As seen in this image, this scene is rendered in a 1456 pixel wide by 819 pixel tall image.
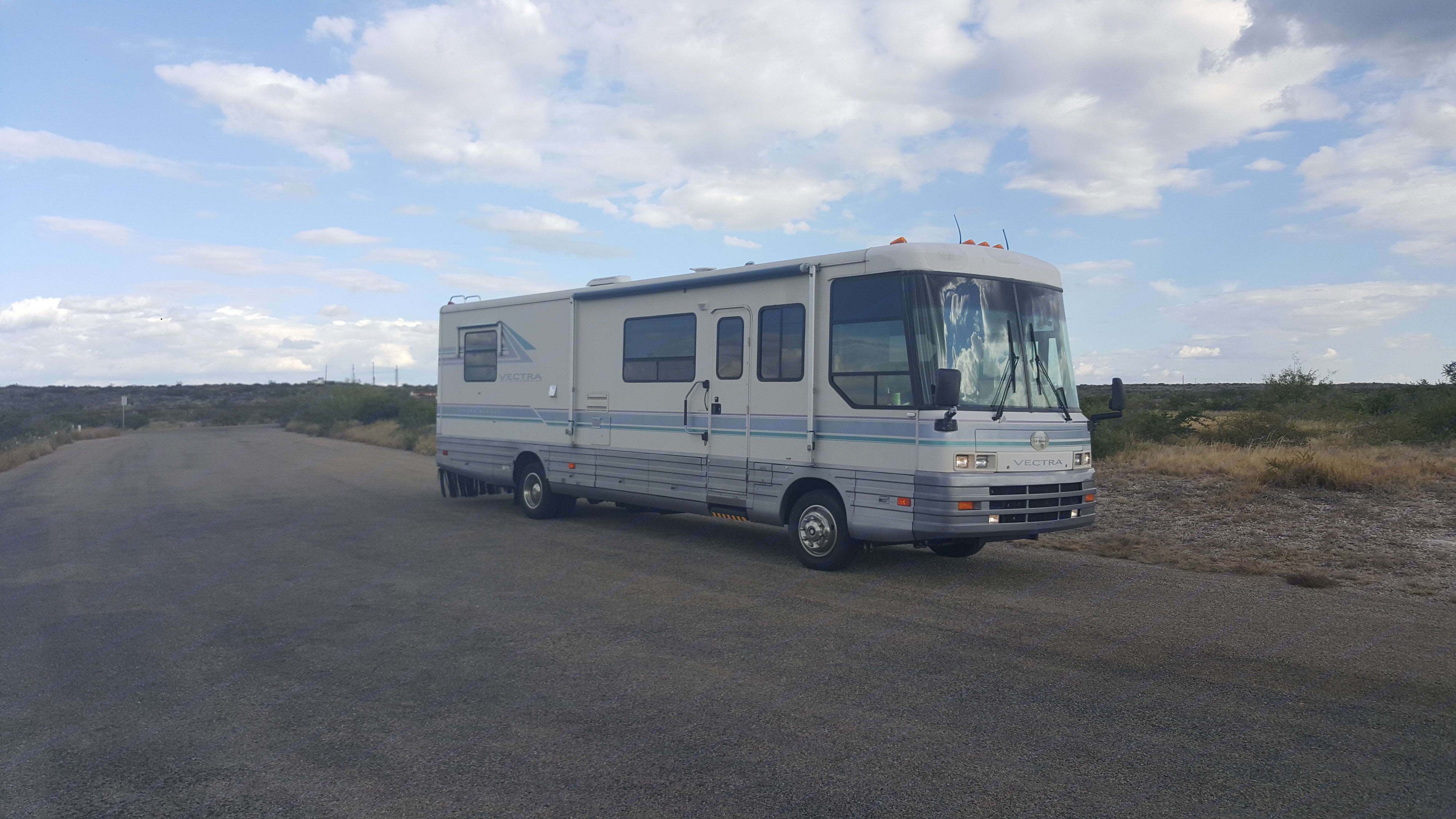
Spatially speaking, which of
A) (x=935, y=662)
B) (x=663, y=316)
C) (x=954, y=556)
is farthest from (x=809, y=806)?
(x=663, y=316)

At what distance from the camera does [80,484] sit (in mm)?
18469

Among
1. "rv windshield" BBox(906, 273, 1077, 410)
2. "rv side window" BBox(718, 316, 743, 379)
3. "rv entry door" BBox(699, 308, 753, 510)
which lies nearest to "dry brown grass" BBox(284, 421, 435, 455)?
"rv entry door" BBox(699, 308, 753, 510)

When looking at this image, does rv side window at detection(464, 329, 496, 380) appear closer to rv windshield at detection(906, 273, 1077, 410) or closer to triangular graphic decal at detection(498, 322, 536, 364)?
triangular graphic decal at detection(498, 322, 536, 364)

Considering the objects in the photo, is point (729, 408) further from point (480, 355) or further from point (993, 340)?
point (480, 355)

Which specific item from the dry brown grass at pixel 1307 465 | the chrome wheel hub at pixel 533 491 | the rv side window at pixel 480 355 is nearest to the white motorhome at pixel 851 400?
the chrome wheel hub at pixel 533 491

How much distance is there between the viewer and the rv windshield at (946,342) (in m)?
8.23

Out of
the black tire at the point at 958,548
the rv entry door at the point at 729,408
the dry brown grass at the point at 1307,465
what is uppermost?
the rv entry door at the point at 729,408

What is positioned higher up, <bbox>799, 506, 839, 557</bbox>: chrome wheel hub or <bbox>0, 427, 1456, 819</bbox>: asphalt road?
<bbox>799, 506, 839, 557</bbox>: chrome wheel hub

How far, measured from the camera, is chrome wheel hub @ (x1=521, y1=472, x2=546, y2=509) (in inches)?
505

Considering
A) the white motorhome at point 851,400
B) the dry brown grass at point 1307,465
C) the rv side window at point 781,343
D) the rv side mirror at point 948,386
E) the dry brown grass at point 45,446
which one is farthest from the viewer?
the dry brown grass at point 45,446

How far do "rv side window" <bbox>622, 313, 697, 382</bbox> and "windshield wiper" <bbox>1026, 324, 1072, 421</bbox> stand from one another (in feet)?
11.5

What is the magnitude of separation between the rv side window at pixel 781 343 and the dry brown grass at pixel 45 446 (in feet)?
78.3

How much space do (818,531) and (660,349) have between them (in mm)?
3074

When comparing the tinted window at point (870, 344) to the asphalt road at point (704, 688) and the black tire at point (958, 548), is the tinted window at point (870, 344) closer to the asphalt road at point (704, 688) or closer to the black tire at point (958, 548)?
the asphalt road at point (704, 688)
